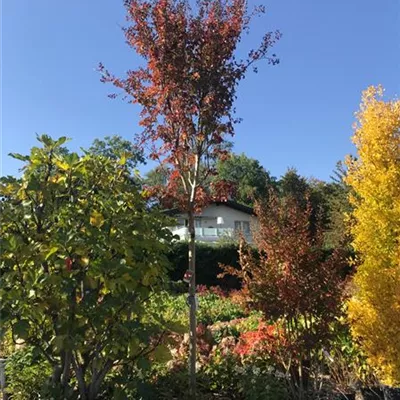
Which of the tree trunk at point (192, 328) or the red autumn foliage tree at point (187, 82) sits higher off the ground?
the red autumn foliage tree at point (187, 82)

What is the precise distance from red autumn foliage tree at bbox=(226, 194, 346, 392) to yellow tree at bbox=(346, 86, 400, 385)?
68 cm

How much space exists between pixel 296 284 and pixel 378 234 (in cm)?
196

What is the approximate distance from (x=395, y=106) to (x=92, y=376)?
5333 mm

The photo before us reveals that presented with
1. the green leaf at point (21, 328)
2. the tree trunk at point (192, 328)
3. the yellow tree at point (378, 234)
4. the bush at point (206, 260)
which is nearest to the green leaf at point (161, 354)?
the tree trunk at point (192, 328)

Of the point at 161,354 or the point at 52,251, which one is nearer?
the point at 52,251

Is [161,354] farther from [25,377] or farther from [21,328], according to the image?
[25,377]

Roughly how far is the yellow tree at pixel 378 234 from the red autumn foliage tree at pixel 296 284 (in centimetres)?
68

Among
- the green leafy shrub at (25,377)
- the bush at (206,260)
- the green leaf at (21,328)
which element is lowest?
the green leafy shrub at (25,377)

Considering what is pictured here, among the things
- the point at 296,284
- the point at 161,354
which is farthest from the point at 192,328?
the point at 296,284

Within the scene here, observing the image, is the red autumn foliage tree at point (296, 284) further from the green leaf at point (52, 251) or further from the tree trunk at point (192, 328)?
the green leaf at point (52, 251)

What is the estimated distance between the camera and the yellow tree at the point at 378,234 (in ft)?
14.5

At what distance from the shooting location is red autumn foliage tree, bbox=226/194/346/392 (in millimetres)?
3945

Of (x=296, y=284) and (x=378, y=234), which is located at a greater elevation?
(x=378, y=234)

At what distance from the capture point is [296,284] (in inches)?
155
